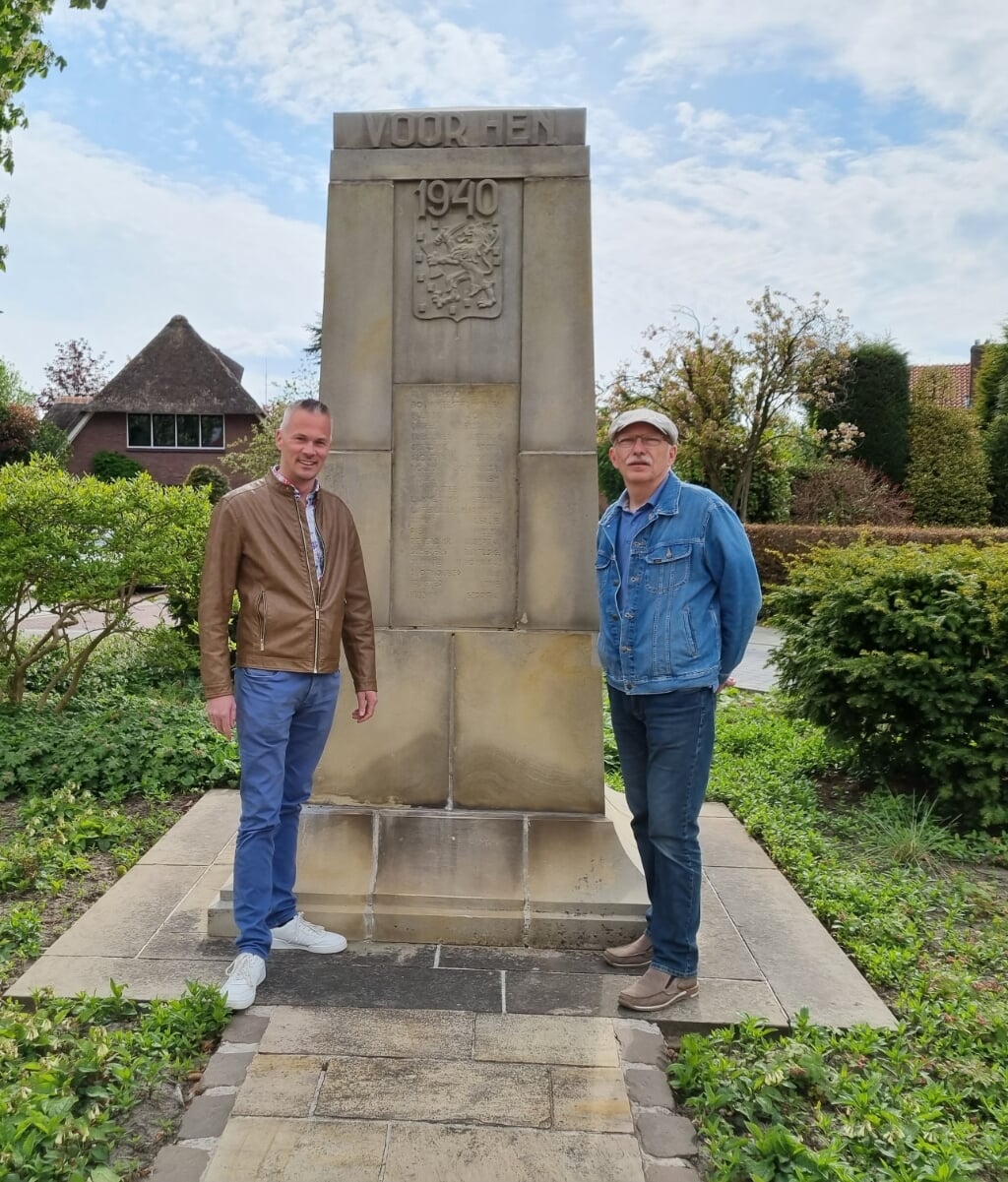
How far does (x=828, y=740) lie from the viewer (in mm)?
5656

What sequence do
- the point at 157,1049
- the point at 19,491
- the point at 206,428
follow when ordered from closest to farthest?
the point at 157,1049 < the point at 19,491 < the point at 206,428

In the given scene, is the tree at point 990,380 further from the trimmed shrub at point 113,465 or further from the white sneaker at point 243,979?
Answer: the white sneaker at point 243,979

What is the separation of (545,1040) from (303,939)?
105 centimetres

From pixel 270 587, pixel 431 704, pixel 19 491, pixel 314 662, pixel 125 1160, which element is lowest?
pixel 125 1160

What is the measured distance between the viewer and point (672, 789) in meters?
3.14

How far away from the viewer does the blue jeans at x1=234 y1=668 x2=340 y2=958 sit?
126 inches

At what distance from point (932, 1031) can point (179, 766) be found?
14.5 ft

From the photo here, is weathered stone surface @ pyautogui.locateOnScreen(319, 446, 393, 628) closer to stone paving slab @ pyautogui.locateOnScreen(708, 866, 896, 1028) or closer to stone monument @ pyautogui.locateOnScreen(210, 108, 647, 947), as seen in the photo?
stone monument @ pyautogui.locateOnScreen(210, 108, 647, 947)

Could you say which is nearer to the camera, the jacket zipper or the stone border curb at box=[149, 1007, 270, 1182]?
the stone border curb at box=[149, 1007, 270, 1182]

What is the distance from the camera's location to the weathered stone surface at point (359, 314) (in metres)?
3.87

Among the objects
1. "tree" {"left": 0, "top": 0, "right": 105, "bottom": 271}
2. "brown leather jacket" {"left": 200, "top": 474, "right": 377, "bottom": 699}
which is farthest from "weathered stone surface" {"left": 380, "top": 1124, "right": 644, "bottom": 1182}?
"tree" {"left": 0, "top": 0, "right": 105, "bottom": 271}

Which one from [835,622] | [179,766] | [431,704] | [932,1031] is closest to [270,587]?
[431,704]

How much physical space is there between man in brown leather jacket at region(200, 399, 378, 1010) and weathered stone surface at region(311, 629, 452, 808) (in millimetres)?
557

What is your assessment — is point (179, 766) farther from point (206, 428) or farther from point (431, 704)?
point (206, 428)
